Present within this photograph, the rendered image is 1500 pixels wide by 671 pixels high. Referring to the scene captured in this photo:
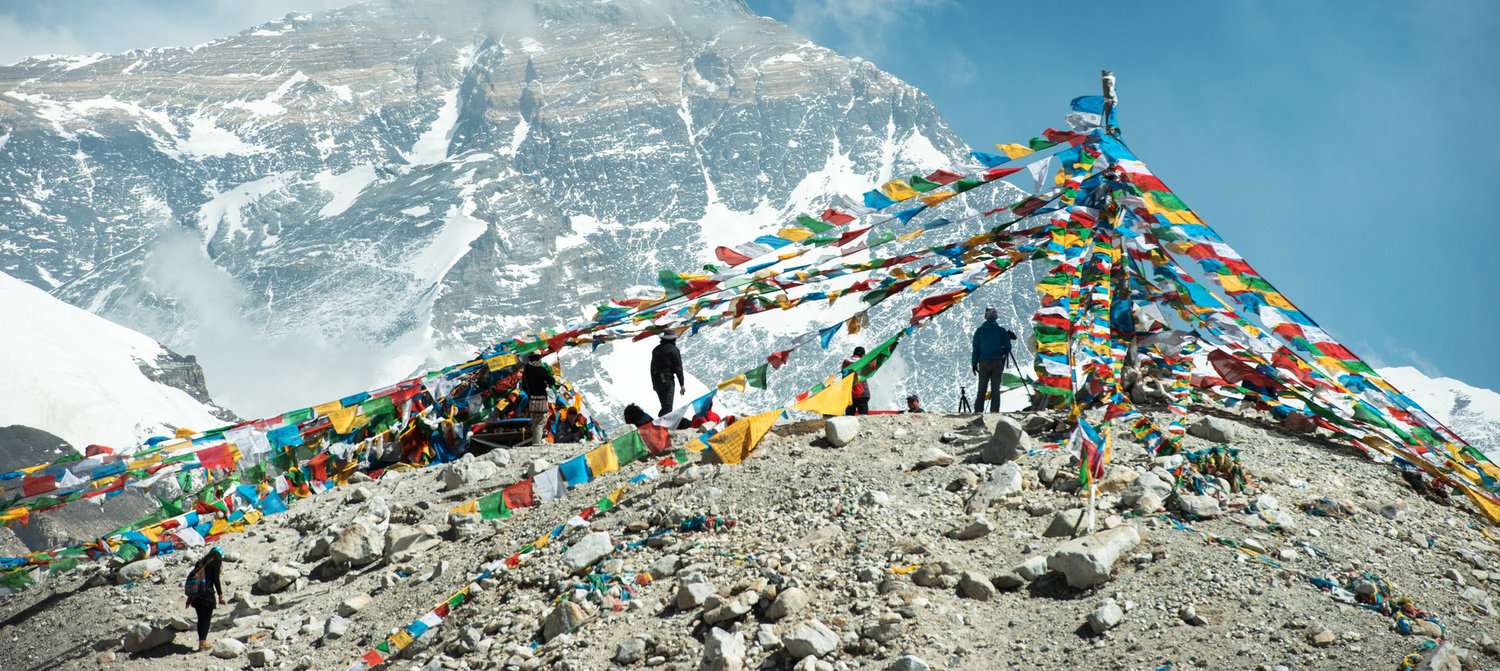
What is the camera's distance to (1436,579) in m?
8.44

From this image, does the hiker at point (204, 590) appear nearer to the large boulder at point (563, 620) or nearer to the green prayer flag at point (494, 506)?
the green prayer flag at point (494, 506)

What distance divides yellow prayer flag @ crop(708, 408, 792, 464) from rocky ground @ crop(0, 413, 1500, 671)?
0.26 m

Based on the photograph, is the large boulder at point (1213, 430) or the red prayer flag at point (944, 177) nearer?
the large boulder at point (1213, 430)

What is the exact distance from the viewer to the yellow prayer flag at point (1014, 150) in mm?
12094

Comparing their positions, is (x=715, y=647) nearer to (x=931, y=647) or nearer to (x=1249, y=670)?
(x=931, y=647)

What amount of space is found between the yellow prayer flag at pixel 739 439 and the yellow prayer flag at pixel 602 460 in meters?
0.94

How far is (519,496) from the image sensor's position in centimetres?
1080

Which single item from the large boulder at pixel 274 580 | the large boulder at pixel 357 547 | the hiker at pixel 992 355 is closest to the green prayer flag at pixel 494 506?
the large boulder at pixel 357 547

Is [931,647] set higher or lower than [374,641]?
lower

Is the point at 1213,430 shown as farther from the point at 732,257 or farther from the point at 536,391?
the point at 536,391

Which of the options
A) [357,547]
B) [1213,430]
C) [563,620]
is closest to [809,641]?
[563,620]

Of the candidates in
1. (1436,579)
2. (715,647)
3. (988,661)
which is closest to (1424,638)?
(1436,579)

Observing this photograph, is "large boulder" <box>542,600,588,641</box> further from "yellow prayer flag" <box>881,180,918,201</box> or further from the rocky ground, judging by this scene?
"yellow prayer flag" <box>881,180,918,201</box>

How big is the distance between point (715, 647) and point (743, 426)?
12.8ft
